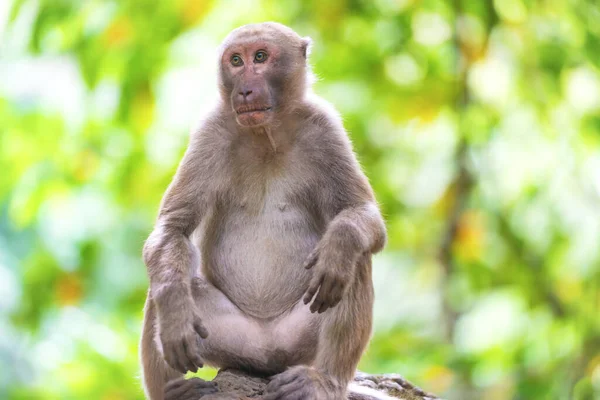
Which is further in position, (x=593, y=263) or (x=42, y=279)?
(x=42, y=279)

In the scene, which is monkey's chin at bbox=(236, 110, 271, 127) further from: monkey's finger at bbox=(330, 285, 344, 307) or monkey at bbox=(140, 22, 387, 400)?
monkey's finger at bbox=(330, 285, 344, 307)

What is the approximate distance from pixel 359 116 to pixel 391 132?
0.75m

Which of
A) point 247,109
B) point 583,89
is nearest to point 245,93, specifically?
point 247,109

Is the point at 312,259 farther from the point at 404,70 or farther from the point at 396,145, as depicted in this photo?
the point at 404,70

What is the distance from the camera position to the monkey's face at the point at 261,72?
6484 mm

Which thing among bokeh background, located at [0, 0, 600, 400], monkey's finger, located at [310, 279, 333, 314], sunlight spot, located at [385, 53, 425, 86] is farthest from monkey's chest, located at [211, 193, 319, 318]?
sunlight spot, located at [385, 53, 425, 86]

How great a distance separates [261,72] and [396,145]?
11.7 ft

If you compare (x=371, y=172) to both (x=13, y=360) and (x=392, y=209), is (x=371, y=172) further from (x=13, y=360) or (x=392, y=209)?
(x=13, y=360)

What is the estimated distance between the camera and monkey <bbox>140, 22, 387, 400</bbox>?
6.20 meters

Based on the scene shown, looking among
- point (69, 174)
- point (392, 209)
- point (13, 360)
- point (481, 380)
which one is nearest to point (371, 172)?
point (392, 209)

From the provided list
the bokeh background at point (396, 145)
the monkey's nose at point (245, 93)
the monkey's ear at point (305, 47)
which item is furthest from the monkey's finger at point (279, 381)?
the bokeh background at point (396, 145)

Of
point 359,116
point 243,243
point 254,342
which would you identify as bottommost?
point 254,342

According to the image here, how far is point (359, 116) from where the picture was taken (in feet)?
30.9

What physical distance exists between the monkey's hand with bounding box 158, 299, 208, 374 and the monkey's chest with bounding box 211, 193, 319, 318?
0.76m
